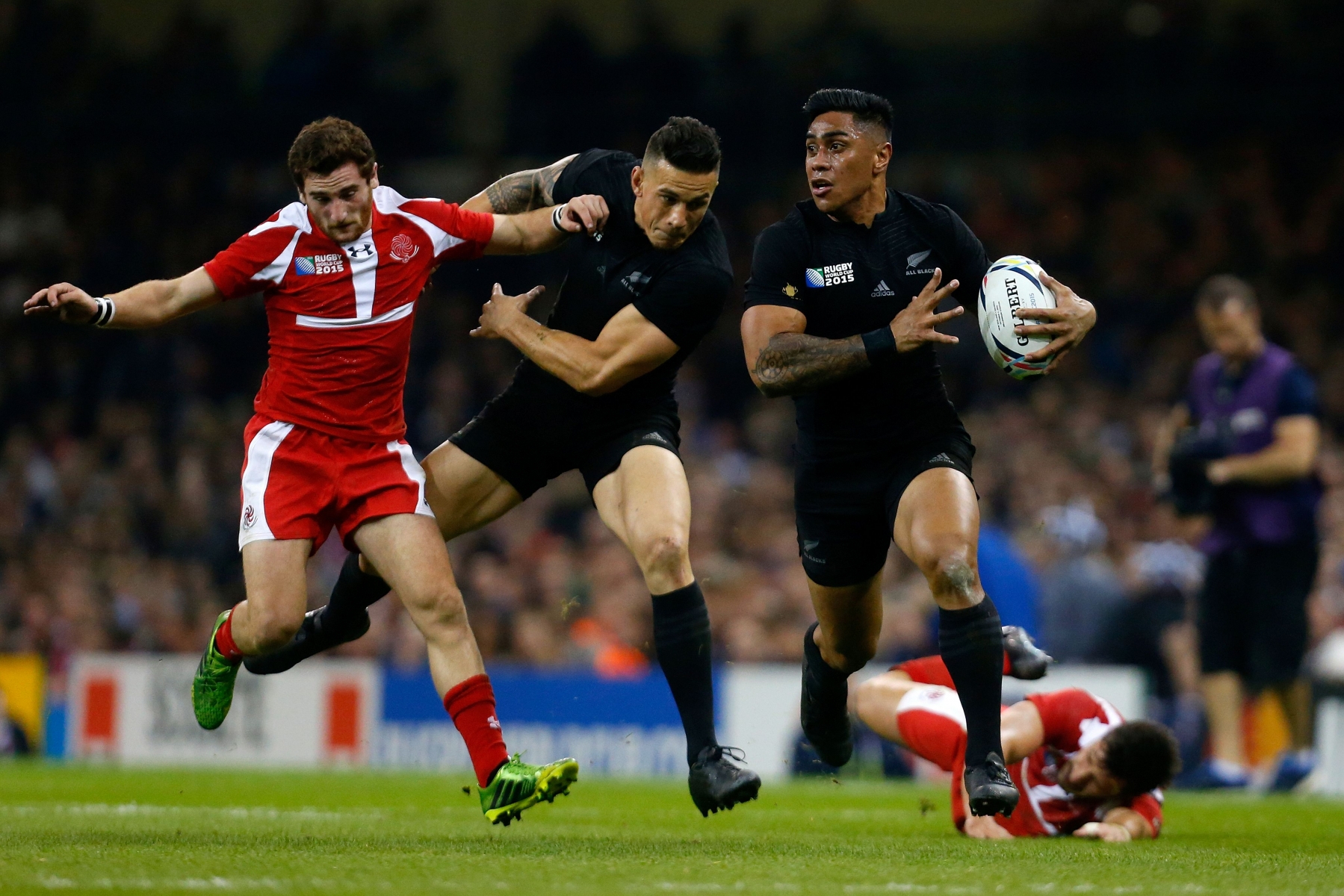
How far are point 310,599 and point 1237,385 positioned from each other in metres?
8.02

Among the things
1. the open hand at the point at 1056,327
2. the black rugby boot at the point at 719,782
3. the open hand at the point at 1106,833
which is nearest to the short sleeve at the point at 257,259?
the black rugby boot at the point at 719,782

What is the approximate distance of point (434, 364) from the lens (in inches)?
666

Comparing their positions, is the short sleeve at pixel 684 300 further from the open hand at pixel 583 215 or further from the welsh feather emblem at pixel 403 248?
the welsh feather emblem at pixel 403 248

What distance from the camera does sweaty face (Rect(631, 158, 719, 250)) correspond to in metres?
6.36

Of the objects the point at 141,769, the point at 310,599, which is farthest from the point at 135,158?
the point at 141,769

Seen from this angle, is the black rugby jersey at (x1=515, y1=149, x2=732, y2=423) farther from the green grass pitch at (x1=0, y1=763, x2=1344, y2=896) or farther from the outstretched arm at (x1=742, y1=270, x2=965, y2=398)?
the green grass pitch at (x1=0, y1=763, x2=1344, y2=896)

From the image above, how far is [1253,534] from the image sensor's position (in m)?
9.67

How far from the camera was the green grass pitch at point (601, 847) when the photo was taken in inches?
185

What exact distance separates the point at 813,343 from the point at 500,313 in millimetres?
1296

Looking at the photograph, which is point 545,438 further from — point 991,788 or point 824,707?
point 991,788

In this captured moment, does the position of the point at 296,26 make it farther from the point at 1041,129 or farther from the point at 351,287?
the point at 351,287

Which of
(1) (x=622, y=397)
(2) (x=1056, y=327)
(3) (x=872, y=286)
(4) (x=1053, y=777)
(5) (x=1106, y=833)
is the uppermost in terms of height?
(3) (x=872, y=286)

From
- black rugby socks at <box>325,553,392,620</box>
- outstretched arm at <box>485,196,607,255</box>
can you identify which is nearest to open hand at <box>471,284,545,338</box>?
outstretched arm at <box>485,196,607,255</box>

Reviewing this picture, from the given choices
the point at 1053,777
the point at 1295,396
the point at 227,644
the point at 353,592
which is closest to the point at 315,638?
the point at 353,592
